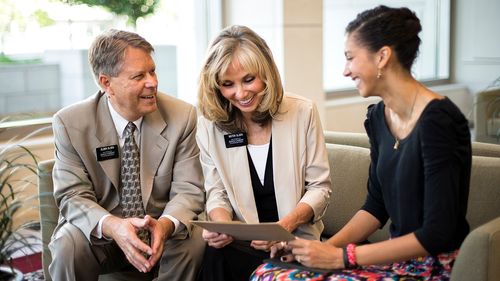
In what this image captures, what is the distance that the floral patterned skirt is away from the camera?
2.02 metres

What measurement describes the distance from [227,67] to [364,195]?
91cm

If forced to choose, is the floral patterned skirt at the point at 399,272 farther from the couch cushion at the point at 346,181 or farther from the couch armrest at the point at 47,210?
the couch armrest at the point at 47,210

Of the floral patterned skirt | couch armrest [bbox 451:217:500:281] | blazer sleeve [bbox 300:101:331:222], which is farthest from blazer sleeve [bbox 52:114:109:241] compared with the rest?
couch armrest [bbox 451:217:500:281]

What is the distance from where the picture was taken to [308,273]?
6.79ft

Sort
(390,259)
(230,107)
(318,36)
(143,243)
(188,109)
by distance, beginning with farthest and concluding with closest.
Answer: (318,36) < (188,109) < (230,107) < (143,243) < (390,259)

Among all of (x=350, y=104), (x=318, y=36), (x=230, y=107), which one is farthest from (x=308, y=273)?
(x=350, y=104)

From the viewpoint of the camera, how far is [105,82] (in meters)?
2.87

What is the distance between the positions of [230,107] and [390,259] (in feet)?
3.51

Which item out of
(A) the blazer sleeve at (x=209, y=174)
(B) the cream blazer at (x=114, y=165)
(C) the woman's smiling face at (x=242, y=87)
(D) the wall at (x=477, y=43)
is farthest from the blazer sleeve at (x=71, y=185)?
(D) the wall at (x=477, y=43)

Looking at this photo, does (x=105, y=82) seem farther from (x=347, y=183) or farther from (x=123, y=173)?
(x=347, y=183)

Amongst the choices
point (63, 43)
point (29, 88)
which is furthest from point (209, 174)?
point (63, 43)

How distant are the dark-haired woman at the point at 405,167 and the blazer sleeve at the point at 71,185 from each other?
0.94m

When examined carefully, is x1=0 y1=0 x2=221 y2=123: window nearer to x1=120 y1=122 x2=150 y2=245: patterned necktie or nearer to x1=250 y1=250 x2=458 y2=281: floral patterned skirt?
x1=120 y1=122 x2=150 y2=245: patterned necktie

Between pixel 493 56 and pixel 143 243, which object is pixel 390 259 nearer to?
pixel 143 243
